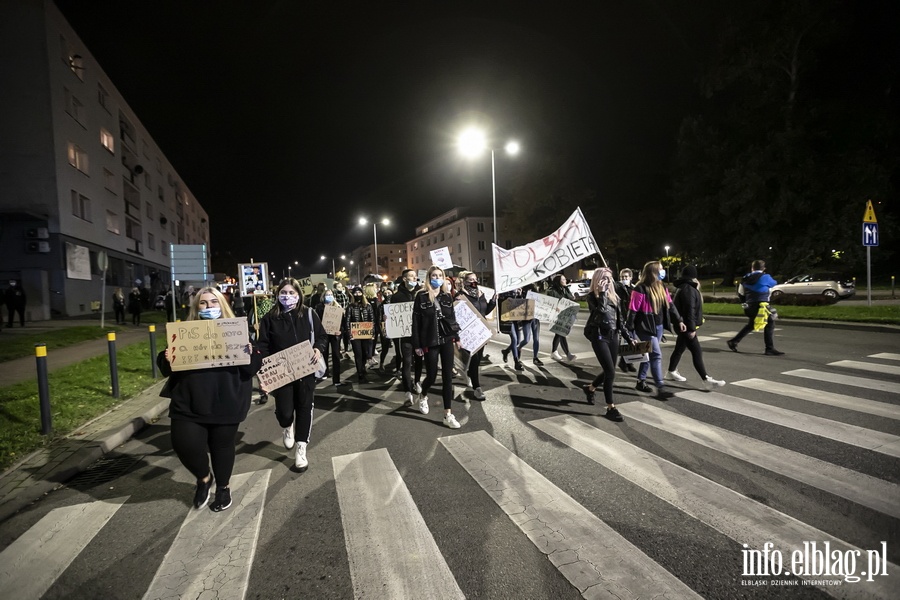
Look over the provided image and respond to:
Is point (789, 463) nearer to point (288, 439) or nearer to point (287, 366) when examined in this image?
point (287, 366)

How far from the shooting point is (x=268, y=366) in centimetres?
425

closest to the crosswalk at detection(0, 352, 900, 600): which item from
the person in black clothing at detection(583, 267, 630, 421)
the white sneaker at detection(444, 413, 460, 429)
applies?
the white sneaker at detection(444, 413, 460, 429)

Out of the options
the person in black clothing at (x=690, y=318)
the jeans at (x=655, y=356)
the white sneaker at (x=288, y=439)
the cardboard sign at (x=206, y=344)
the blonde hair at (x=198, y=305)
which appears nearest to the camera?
the cardboard sign at (x=206, y=344)

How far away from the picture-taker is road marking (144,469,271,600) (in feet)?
8.59

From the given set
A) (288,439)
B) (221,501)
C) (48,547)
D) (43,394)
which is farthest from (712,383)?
(43,394)

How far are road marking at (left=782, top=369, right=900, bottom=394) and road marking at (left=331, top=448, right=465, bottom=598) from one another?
6.66 m

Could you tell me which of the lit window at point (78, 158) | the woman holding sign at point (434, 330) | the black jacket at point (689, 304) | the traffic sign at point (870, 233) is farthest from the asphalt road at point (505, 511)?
the lit window at point (78, 158)

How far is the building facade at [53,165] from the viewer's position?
71.1 ft

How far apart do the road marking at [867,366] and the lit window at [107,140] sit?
3870cm

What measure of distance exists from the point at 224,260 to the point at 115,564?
108m

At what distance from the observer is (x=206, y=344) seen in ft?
11.5

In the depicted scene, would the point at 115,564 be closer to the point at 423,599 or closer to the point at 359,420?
the point at 423,599

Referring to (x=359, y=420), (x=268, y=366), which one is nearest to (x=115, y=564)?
(x=268, y=366)

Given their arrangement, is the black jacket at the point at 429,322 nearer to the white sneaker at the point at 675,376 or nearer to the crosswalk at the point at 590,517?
the crosswalk at the point at 590,517
